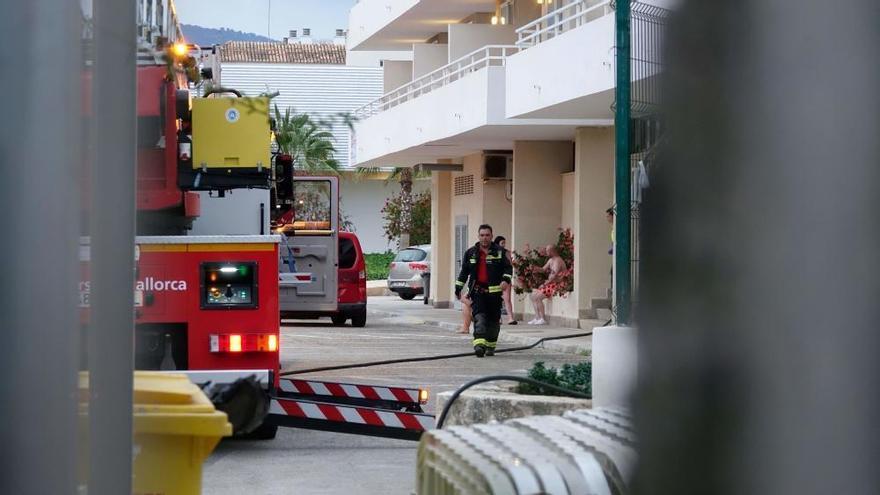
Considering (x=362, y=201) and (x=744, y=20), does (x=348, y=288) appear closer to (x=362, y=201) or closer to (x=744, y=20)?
(x=362, y=201)

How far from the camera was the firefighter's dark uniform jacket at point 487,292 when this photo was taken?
14.7 m

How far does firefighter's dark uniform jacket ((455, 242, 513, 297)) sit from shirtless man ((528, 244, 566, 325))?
6.56 meters

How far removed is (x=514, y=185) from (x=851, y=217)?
22.8 m

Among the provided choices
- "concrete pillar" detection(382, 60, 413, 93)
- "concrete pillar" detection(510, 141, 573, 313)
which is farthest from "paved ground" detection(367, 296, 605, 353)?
"concrete pillar" detection(382, 60, 413, 93)

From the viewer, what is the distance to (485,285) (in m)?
15.2

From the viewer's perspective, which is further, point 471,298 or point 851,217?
point 471,298

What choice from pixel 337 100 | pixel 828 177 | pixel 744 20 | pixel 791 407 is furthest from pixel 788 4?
pixel 337 100

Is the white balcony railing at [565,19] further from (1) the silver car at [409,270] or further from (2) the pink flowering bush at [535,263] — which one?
(1) the silver car at [409,270]

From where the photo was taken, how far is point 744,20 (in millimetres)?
1157

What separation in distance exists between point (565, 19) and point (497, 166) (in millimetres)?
9170

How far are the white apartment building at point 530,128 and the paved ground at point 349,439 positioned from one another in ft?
7.86

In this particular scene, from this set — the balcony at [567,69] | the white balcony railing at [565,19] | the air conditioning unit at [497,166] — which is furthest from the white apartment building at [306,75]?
the air conditioning unit at [497,166]

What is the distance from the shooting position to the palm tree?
70.8 inches

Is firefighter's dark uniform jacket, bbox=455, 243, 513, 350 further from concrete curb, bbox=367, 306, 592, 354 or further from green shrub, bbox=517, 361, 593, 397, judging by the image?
green shrub, bbox=517, 361, 593, 397
